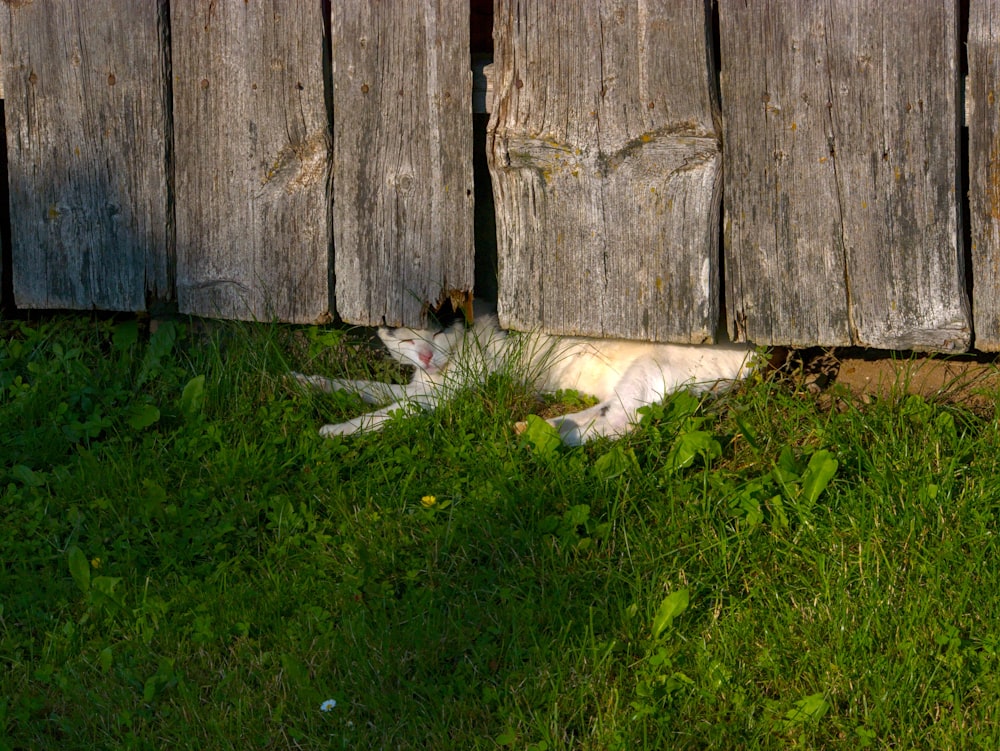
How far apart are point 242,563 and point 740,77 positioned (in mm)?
2043

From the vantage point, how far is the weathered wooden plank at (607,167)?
3.33 meters

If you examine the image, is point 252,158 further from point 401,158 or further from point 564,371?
point 564,371

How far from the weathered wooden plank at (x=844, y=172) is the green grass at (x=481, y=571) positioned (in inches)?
11.1

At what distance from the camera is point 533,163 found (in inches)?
137

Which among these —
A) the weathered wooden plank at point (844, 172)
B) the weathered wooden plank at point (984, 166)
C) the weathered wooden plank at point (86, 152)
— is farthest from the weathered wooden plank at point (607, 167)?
the weathered wooden plank at point (86, 152)

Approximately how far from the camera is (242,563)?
2.95 meters

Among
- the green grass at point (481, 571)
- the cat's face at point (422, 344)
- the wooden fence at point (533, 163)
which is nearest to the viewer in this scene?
the green grass at point (481, 571)

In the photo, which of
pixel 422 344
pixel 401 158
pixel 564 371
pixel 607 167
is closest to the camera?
pixel 607 167

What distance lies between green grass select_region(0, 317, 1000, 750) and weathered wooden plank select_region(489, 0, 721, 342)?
1.13 feet

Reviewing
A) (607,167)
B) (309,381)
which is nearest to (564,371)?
(607,167)

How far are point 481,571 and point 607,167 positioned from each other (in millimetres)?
1370

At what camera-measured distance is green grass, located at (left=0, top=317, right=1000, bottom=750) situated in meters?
2.41

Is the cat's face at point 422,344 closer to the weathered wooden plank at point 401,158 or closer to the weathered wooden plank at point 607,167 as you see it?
the weathered wooden plank at point 401,158

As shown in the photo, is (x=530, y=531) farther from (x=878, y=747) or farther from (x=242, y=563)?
(x=878, y=747)
